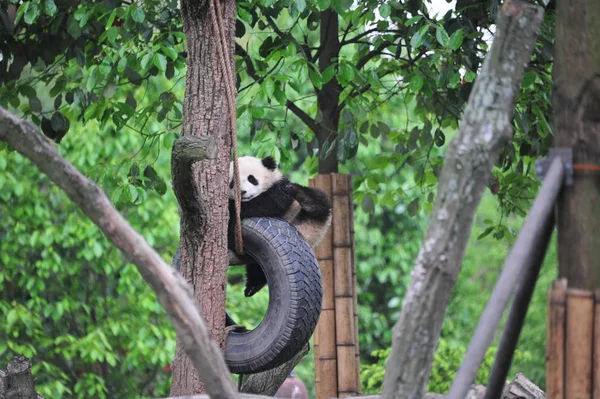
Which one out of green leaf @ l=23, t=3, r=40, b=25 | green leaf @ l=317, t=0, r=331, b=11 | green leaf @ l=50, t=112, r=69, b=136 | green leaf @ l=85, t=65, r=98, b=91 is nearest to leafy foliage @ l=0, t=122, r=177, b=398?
green leaf @ l=50, t=112, r=69, b=136

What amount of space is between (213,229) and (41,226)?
587 cm

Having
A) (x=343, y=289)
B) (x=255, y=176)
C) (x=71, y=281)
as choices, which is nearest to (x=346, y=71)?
(x=255, y=176)

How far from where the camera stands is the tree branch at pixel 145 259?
236cm

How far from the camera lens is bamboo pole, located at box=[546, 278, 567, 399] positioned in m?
2.52

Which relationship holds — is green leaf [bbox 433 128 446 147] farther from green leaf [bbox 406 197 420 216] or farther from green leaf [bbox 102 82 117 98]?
green leaf [bbox 102 82 117 98]

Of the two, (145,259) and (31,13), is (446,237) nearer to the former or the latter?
(145,259)

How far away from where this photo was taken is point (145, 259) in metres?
2.38

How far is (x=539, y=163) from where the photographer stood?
2682mm

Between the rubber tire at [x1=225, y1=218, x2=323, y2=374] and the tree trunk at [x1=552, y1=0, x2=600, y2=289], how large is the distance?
132 cm

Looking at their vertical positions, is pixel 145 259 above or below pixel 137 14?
below

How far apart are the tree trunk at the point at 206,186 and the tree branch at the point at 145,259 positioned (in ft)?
3.33

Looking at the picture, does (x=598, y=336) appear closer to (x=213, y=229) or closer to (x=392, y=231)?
(x=213, y=229)

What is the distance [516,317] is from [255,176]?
2.15 metres

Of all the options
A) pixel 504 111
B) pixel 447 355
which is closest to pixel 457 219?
pixel 504 111
